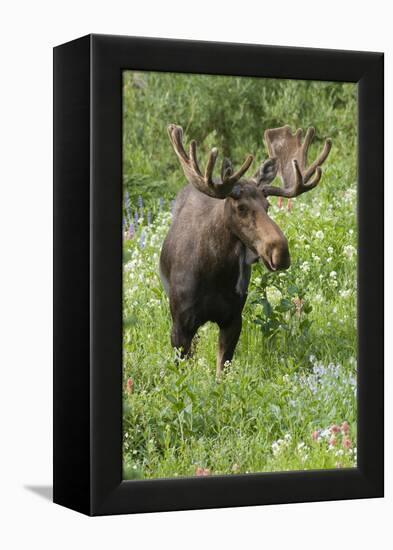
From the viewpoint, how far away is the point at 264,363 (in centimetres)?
841

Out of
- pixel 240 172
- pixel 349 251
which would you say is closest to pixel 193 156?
pixel 240 172

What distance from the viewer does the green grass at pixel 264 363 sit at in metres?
8.05

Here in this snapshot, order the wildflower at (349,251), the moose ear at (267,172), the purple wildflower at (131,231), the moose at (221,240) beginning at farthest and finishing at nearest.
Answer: the wildflower at (349,251), the moose ear at (267,172), the moose at (221,240), the purple wildflower at (131,231)

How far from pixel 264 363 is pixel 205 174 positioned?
3.43 feet

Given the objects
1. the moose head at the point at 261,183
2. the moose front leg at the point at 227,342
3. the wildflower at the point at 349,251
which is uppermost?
the moose head at the point at 261,183

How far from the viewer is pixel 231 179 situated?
323 inches

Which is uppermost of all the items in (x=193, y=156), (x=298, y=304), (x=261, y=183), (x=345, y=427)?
(x=193, y=156)

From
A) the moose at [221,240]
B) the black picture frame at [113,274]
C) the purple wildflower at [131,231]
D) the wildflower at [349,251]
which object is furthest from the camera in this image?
the wildflower at [349,251]

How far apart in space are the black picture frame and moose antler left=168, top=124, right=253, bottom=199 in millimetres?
348

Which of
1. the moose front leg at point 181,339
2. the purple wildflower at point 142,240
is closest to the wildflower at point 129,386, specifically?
the moose front leg at point 181,339

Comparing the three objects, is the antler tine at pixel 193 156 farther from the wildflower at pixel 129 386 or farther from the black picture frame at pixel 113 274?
the wildflower at pixel 129 386

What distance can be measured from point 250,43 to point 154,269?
49.6 inches

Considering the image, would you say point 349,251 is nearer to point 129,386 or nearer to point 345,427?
point 345,427

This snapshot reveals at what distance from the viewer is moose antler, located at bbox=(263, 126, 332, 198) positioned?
8.45 metres
